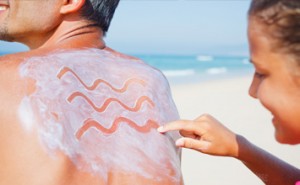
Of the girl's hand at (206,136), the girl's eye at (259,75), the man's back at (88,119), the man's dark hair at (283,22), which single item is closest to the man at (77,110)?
the man's back at (88,119)

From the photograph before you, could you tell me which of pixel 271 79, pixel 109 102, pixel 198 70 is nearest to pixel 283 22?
pixel 271 79

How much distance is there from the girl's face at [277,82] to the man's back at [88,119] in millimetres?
459

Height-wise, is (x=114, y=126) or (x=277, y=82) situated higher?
(x=277, y=82)

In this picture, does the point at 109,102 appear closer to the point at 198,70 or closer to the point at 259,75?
the point at 259,75

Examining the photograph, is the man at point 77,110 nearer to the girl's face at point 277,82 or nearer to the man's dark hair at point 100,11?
the man's dark hair at point 100,11

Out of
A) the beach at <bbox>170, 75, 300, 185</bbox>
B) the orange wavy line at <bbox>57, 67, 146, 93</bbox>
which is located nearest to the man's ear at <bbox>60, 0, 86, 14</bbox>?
the orange wavy line at <bbox>57, 67, 146, 93</bbox>

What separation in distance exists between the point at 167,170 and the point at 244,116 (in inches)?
233

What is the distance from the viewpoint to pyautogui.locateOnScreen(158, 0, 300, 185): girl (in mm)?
1511

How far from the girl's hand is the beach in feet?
8.96

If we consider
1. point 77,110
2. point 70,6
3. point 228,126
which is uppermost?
point 70,6

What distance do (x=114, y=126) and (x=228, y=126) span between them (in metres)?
5.18

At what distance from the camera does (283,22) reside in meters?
1.51

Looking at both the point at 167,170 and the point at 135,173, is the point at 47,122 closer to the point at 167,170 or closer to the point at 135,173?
the point at 135,173

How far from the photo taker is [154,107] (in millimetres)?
1962
